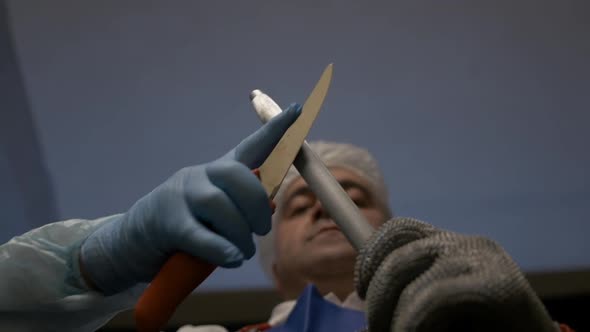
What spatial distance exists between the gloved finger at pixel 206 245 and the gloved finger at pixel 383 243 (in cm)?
15

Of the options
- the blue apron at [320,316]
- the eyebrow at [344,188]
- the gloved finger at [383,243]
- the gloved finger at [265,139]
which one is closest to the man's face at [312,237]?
the eyebrow at [344,188]

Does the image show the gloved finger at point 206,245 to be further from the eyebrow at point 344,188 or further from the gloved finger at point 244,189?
the eyebrow at point 344,188

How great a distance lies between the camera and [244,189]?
69 centimetres

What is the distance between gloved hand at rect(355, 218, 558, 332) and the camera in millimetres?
477

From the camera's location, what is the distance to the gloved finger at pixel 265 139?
0.71 meters

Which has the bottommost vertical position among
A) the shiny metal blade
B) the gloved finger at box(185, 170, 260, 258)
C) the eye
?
the eye

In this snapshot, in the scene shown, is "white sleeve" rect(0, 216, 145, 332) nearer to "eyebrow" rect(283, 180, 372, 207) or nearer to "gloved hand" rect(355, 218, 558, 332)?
"gloved hand" rect(355, 218, 558, 332)

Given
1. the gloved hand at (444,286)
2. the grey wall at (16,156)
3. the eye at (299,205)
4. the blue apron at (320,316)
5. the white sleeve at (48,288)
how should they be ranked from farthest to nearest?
the grey wall at (16,156) < the eye at (299,205) < the blue apron at (320,316) < the white sleeve at (48,288) < the gloved hand at (444,286)

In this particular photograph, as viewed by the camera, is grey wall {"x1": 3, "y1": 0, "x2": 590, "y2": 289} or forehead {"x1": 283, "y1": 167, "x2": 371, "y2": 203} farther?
grey wall {"x1": 3, "y1": 0, "x2": 590, "y2": 289}

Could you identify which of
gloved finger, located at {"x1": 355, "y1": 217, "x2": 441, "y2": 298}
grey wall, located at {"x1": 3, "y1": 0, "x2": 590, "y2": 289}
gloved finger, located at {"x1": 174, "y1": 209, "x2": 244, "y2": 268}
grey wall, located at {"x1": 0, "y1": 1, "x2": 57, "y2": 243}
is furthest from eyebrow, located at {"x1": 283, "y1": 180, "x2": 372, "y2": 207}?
gloved finger, located at {"x1": 355, "y1": 217, "x2": 441, "y2": 298}

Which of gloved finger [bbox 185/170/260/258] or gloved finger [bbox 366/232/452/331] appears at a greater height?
gloved finger [bbox 185/170/260/258]

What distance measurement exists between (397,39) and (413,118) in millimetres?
185

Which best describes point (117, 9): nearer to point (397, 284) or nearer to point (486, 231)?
point (486, 231)

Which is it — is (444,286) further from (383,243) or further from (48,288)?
(48,288)
